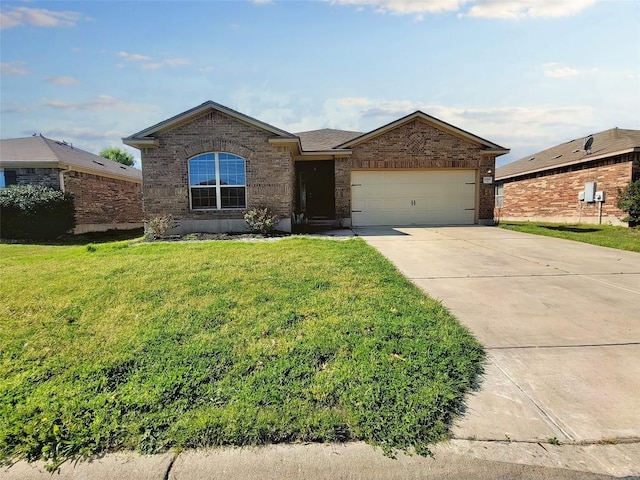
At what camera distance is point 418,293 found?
500 cm

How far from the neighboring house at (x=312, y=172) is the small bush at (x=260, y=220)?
1.29 feet

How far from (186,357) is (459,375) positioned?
7.81 ft

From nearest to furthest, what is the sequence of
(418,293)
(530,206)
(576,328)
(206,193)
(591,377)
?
(591,377)
(576,328)
(418,293)
(206,193)
(530,206)

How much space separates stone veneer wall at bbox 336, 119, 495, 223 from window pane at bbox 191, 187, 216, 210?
5.19 metres

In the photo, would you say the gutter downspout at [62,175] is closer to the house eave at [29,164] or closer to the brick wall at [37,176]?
the brick wall at [37,176]

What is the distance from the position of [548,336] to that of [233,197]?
1063 centimetres

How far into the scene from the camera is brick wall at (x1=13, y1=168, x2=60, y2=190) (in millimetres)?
14336

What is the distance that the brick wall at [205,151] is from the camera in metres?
12.1

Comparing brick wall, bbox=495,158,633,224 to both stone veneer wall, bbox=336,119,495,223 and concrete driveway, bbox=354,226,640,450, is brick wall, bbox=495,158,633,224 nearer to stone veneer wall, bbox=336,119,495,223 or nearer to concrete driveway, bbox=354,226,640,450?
stone veneer wall, bbox=336,119,495,223

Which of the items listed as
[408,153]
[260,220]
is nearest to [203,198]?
[260,220]

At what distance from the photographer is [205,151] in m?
12.1

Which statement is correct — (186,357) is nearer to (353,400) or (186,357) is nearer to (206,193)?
(353,400)

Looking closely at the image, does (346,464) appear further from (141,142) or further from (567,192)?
(567,192)

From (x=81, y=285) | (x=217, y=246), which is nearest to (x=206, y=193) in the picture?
(x=217, y=246)
